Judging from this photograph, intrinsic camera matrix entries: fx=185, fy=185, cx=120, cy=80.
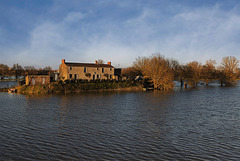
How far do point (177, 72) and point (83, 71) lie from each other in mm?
36152

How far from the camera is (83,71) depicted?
210 feet

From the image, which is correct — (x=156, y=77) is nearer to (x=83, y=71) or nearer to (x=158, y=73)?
(x=158, y=73)

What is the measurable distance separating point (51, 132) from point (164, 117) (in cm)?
1172

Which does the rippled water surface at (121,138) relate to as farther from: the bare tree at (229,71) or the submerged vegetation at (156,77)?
the bare tree at (229,71)

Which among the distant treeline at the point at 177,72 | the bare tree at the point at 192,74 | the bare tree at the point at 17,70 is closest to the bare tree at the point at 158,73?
the distant treeline at the point at 177,72

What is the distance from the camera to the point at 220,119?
63.2 feet

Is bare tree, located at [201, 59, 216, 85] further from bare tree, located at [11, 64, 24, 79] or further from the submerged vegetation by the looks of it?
bare tree, located at [11, 64, 24, 79]

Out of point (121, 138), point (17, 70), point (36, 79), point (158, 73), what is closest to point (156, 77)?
point (158, 73)

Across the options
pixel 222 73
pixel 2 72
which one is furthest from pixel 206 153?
pixel 2 72

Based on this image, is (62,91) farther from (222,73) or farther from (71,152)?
(222,73)

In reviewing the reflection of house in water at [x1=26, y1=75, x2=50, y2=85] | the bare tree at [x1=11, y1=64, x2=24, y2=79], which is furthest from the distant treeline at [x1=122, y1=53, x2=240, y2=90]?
the bare tree at [x1=11, y1=64, x2=24, y2=79]

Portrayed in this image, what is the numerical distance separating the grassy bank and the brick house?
821 cm

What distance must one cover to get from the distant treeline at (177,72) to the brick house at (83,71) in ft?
37.7

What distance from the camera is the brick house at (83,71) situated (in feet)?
202
